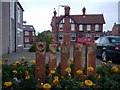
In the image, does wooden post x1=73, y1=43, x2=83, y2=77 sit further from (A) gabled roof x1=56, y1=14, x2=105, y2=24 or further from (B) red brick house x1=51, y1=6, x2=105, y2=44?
(A) gabled roof x1=56, y1=14, x2=105, y2=24

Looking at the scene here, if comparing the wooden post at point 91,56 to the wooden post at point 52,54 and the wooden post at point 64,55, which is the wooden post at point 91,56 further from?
the wooden post at point 52,54

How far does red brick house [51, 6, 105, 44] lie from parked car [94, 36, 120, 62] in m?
36.4

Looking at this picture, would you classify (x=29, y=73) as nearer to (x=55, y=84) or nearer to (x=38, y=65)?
(x=38, y=65)

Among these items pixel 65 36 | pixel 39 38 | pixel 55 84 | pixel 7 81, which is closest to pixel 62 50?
pixel 55 84

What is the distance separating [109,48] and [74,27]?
3848 cm

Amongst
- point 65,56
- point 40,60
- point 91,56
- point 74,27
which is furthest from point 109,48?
point 74,27

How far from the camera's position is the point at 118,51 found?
1036 cm

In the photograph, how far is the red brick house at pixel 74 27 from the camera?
1930 inches

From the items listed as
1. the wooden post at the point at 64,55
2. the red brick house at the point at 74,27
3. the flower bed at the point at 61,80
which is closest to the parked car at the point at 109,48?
the flower bed at the point at 61,80

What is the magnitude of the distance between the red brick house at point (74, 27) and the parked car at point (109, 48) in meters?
36.4

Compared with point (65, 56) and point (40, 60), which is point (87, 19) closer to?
point (65, 56)

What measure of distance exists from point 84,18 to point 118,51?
134 feet

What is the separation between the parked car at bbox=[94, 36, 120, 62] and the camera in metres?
10.5

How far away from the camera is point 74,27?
49406 mm
